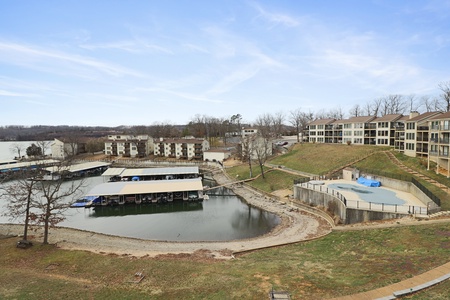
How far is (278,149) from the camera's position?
7481cm

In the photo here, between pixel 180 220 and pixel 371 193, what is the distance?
21921 mm

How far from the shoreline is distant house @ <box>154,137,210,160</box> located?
52013 mm

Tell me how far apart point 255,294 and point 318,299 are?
2.67 meters

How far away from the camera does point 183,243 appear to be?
81.0 ft

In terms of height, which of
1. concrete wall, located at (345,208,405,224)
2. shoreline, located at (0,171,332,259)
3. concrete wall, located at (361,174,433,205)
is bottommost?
shoreline, located at (0,171,332,259)

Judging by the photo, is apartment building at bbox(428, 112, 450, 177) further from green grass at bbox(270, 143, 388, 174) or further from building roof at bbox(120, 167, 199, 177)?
building roof at bbox(120, 167, 199, 177)

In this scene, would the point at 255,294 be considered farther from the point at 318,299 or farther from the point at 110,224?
the point at 110,224

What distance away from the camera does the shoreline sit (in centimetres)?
2161

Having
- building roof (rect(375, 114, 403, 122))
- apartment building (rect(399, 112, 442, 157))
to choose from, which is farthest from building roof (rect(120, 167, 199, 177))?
building roof (rect(375, 114, 403, 122))

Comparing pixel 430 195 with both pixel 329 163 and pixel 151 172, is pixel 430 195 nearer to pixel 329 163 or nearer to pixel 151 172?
pixel 329 163

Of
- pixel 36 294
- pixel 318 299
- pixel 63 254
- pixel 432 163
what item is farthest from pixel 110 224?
pixel 432 163

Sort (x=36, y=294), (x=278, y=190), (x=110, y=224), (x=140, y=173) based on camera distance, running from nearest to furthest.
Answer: (x=36, y=294)
(x=110, y=224)
(x=278, y=190)
(x=140, y=173)

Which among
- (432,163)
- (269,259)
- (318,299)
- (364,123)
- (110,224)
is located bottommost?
(110,224)

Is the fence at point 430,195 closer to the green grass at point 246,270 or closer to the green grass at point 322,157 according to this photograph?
the green grass at point 246,270
